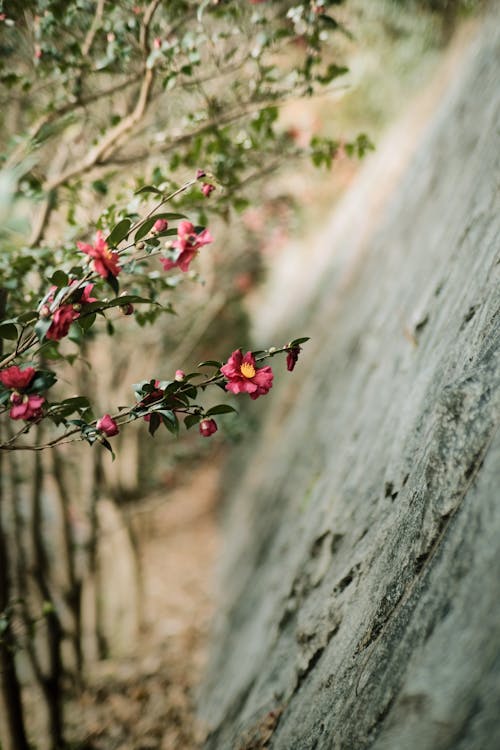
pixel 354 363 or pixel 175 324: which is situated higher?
pixel 175 324

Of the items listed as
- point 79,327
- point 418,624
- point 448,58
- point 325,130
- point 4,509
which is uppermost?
point 325,130

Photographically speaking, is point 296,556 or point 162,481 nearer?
point 296,556

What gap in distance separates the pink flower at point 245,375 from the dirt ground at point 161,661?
6.93ft

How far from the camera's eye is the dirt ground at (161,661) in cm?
275

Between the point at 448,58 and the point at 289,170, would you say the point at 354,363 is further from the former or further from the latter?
the point at 448,58

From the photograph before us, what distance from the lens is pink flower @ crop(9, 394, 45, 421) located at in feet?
3.59

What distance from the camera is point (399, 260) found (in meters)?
2.83

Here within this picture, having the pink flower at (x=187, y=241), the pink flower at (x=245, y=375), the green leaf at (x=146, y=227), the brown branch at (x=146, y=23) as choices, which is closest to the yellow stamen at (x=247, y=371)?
the pink flower at (x=245, y=375)

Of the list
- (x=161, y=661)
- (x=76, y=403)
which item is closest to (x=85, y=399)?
(x=76, y=403)

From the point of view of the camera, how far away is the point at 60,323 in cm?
111

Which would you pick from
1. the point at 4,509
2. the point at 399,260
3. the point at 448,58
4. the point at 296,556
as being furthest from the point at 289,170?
the point at 4,509

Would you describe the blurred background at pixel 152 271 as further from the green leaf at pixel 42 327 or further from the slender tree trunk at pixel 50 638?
the green leaf at pixel 42 327

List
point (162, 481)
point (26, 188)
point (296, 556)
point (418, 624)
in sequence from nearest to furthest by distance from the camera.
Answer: point (418, 624) < point (26, 188) < point (296, 556) < point (162, 481)

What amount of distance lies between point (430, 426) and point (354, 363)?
5.28ft
